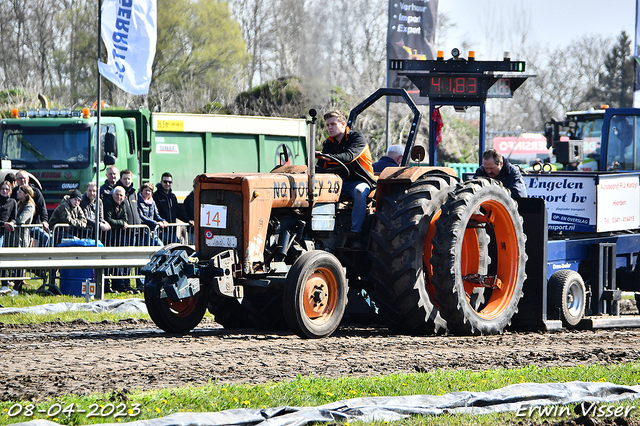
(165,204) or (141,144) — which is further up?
(141,144)

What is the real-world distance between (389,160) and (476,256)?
67.6 inches

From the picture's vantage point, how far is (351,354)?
7.07 meters

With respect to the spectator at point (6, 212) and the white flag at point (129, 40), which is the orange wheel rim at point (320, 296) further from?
the spectator at point (6, 212)

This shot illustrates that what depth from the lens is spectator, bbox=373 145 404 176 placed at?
9.81 m

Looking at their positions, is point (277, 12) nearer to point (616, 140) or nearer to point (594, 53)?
point (616, 140)

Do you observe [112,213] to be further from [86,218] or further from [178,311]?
[178,311]

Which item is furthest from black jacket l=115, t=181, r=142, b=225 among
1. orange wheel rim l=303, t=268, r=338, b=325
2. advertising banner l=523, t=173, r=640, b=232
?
orange wheel rim l=303, t=268, r=338, b=325

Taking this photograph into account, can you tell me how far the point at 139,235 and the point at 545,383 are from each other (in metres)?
9.13

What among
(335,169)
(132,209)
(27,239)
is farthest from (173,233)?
(335,169)

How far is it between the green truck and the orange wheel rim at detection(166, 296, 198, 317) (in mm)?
6811

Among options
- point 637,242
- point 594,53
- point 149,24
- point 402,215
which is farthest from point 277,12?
point 594,53

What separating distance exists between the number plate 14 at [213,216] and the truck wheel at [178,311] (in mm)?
627

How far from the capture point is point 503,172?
976 centimetres

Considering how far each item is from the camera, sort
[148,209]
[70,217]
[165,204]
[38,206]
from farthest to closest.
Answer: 1. [165,204]
2. [148,209]
3. [38,206]
4. [70,217]
